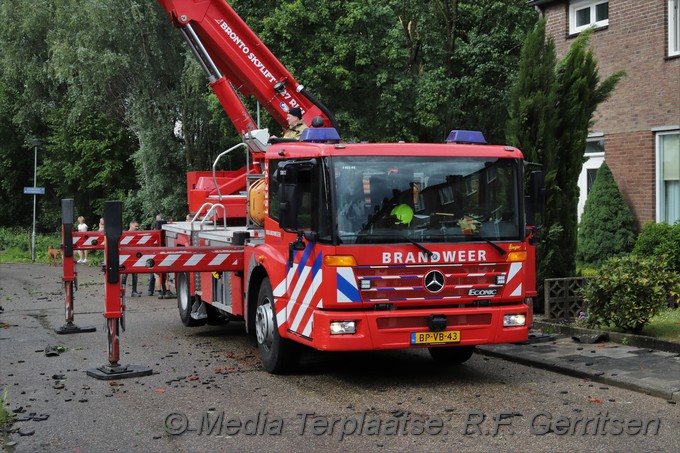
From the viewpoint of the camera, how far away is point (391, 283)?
9.20 meters

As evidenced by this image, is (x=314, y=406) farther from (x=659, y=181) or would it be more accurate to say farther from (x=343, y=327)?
(x=659, y=181)

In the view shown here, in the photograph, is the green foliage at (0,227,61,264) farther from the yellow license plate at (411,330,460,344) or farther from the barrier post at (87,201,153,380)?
the yellow license plate at (411,330,460,344)

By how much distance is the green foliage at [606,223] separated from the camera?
18.5 m

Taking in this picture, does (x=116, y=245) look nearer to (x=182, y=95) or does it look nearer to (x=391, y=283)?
(x=391, y=283)

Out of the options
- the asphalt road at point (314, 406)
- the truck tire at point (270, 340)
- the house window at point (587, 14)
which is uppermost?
the house window at point (587, 14)

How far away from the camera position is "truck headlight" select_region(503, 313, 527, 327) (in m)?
9.59

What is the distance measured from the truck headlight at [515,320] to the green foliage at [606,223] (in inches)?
368

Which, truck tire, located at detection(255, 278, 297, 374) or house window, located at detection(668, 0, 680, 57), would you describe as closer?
truck tire, located at detection(255, 278, 297, 374)

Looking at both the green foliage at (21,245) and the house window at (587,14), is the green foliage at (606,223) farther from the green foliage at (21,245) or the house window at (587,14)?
the green foliage at (21,245)

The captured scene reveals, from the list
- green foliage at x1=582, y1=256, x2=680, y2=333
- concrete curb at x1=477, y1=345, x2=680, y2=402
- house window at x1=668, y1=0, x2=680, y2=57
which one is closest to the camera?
concrete curb at x1=477, y1=345, x2=680, y2=402

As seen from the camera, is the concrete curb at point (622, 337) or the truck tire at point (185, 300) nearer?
the concrete curb at point (622, 337)

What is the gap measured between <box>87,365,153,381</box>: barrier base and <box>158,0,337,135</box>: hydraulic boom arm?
196 inches

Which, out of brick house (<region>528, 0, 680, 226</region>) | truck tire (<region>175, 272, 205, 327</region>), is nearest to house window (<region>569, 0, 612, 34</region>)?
brick house (<region>528, 0, 680, 226</region>)

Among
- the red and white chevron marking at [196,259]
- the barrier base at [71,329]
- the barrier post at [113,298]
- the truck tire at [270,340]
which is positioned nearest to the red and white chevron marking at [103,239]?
→ the barrier base at [71,329]
